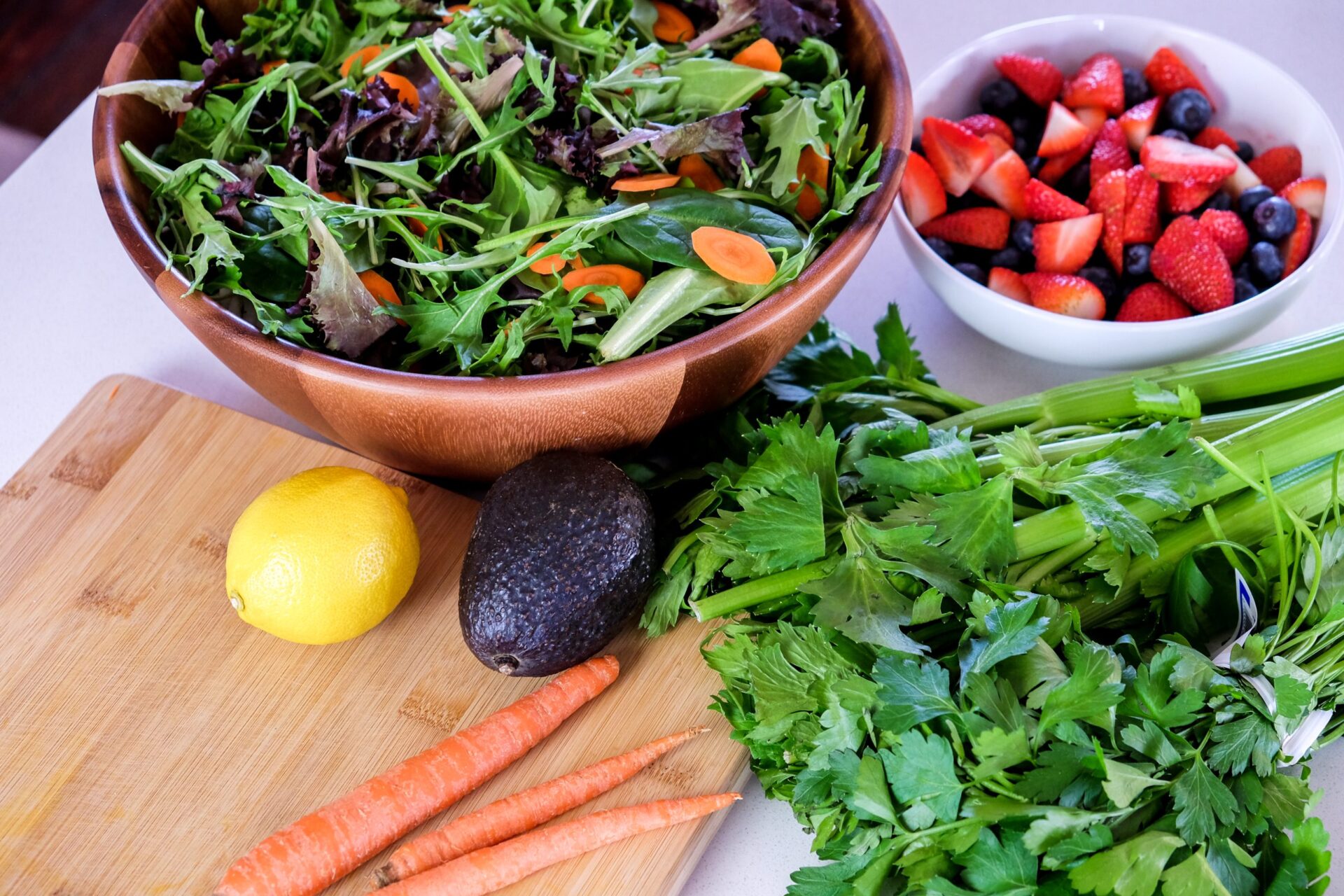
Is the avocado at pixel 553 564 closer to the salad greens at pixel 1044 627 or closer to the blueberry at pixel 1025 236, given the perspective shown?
the salad greens at pixel 1044 627

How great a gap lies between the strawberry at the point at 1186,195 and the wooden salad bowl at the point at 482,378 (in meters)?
0.41

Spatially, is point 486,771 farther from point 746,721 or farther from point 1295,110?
point 1295,110

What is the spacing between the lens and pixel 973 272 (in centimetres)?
138

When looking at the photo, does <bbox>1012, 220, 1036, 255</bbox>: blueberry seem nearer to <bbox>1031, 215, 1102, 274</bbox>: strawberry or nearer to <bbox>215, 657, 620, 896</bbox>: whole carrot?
<bbox>1031, 215, 1102, 274</bbox>: strawberry

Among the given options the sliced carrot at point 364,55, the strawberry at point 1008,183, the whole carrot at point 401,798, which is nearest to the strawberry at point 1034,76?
the strawberry at point 1008,183

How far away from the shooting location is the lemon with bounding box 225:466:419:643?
3.50 feet

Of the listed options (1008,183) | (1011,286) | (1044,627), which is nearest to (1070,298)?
(1011,286)

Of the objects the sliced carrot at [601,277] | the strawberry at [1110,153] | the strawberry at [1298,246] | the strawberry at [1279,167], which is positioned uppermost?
the sliced carrot at [601,277]

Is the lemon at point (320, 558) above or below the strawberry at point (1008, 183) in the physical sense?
above

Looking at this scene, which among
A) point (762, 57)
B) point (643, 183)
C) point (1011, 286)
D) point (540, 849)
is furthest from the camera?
point (1011, 286)

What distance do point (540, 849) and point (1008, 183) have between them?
3.14 feet

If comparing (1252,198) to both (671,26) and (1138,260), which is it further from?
(671,26)

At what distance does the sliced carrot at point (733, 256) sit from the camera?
3.44 feet

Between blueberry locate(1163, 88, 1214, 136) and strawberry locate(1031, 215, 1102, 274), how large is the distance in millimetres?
203
